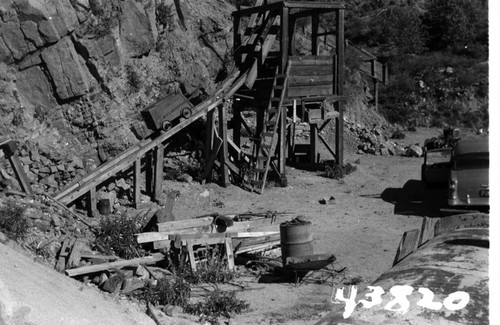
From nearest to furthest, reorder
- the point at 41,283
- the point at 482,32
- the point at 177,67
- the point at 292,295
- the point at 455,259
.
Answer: the point at 455,259 → the point at 41,283 → the point at 292,295 → the point at 177,67 → the point at 482,32

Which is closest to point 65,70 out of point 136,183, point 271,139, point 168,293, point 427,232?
point 136,183

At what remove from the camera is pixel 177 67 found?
21719 millimetres

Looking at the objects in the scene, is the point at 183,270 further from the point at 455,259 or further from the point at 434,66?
the point at 434,66

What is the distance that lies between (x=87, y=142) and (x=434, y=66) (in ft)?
69.2

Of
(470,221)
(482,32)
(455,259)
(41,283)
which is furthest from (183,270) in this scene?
(482,32)

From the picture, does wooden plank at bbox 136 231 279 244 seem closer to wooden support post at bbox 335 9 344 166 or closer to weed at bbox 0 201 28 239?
weed at bbox 0 201 28 239

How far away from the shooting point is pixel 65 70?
18.3 meters

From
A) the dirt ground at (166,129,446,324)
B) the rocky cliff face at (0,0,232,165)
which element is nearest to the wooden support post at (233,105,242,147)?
the rocky cliff face at (0,0,232,165)

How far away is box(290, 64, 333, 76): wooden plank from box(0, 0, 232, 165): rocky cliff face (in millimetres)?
3137

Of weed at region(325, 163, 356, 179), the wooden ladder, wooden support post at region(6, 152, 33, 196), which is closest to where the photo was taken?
wooden support post at region(6, 152, 33, 196)

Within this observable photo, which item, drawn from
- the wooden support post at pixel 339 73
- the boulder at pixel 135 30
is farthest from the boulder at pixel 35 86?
the wooden support post at pixel 339 73

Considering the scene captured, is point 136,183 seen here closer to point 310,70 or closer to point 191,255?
point 191,255

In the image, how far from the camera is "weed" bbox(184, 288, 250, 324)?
984 centimetres

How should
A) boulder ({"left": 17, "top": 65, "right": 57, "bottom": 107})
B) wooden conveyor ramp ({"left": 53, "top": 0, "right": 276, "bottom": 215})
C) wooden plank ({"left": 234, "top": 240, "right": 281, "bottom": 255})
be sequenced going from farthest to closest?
1. boulder ({"left": 17, "top": 65, "right": 57, "bottom": 107})
2. wooden conveyor ramp ({"left": 53, "top": 0, "right": 276, "bottom": 215})
3. wooden plank ({"left": 234, "top": 240, "right": 281, "bottom": 255})
